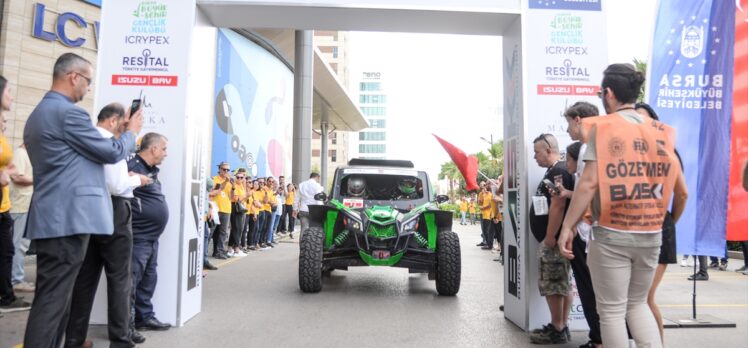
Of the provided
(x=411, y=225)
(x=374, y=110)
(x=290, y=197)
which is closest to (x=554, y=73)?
(x=411, y=225)

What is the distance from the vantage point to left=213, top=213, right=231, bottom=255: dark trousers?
1048 centimetres

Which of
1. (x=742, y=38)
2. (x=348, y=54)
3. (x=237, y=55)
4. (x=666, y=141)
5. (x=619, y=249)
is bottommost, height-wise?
(x=619, y=249)

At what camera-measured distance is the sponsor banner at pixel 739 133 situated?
512 centimetres

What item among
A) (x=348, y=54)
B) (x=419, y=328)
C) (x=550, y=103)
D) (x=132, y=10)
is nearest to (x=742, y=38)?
(x=550, y=103)

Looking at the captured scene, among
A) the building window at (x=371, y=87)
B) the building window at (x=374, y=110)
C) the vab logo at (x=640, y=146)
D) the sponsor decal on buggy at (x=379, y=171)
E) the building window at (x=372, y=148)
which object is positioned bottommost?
the vab logo at (x=640, y=146)

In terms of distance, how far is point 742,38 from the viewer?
5273 millimetres

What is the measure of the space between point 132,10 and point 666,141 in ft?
16.0

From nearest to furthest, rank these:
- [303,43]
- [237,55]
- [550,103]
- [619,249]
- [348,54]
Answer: [619,249]
[550,103]
[237,55]
[303,43]
[348,54]

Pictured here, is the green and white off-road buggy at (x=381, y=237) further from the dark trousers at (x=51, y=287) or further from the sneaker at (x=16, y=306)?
the dark trousers at (x=51, y=287)

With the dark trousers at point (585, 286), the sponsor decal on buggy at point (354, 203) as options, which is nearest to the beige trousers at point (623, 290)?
the dark trousers at point (585, 286)

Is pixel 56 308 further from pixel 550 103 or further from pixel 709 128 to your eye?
pixel 709 128

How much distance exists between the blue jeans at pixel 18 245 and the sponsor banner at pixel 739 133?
7.95 metres

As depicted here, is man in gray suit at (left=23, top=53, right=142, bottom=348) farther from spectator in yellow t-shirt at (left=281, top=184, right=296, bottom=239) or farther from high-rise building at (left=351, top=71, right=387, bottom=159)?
high-rise building at (left=351, top=71, right=387, bottom=159)

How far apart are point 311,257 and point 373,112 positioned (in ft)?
420
